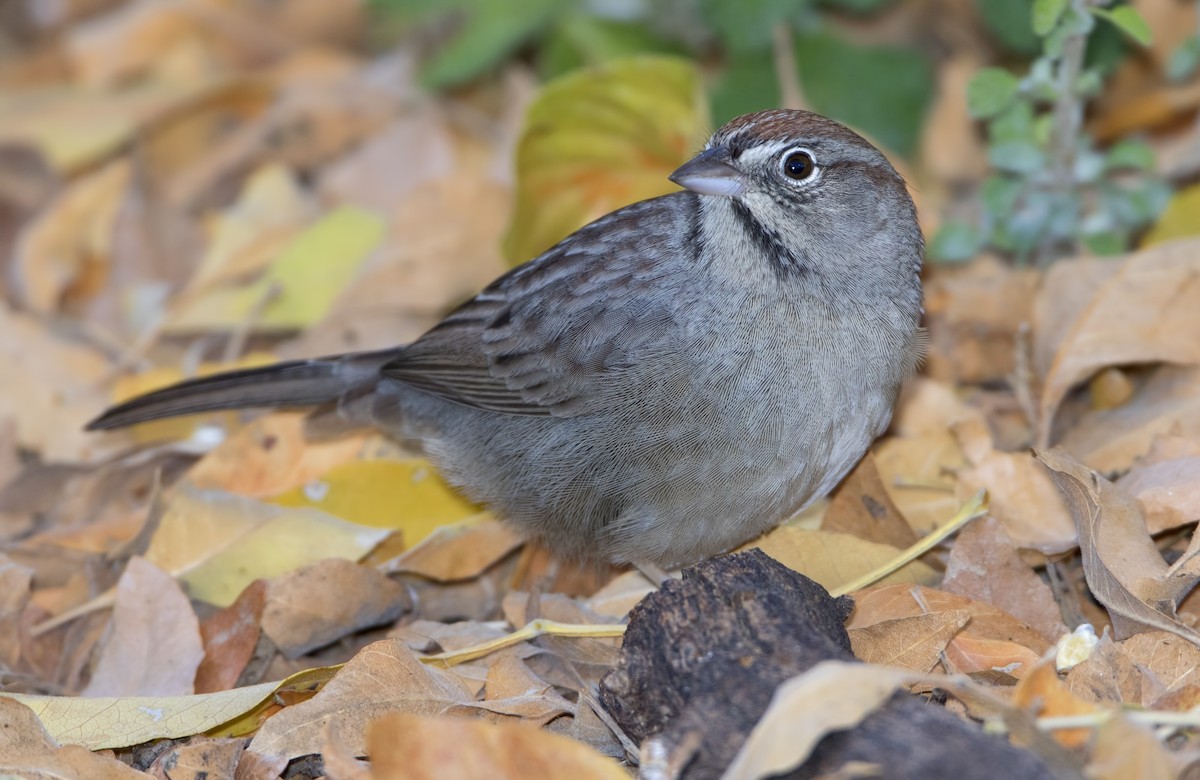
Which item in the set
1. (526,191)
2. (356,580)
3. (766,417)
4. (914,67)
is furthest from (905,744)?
(914,67)

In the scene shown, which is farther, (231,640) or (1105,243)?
(1105,243)

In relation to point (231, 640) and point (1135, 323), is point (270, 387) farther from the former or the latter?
point (1135, 323)

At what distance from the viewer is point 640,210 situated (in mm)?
3986

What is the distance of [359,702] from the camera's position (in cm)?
318

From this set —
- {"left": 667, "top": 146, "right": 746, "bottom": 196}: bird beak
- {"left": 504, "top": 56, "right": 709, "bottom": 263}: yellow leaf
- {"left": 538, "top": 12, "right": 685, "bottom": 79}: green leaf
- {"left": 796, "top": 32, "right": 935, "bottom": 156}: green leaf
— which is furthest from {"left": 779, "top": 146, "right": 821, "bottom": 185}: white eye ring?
{"left": 538, "top": 12, "right": 685, "bottom": 79}: green leaf

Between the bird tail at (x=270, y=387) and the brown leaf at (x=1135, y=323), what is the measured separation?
2030mm

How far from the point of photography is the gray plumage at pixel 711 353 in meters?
3.50

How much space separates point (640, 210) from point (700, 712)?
1747 mm

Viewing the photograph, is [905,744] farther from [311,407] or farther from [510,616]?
[311,407]

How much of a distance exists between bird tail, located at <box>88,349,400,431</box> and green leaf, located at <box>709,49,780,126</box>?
1.66 metres

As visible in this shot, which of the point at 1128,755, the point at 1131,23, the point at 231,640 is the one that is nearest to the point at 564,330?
the point at 231,640

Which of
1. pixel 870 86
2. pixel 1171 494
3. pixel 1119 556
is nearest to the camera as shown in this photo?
pixel 1119 556

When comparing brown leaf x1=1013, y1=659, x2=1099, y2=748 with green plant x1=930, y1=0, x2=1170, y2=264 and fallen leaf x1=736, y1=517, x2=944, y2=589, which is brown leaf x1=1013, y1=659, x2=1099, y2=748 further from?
green plant x1=930, y1=0, x2=1170, y2=264

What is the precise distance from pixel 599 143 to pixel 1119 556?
2459 millimetres
